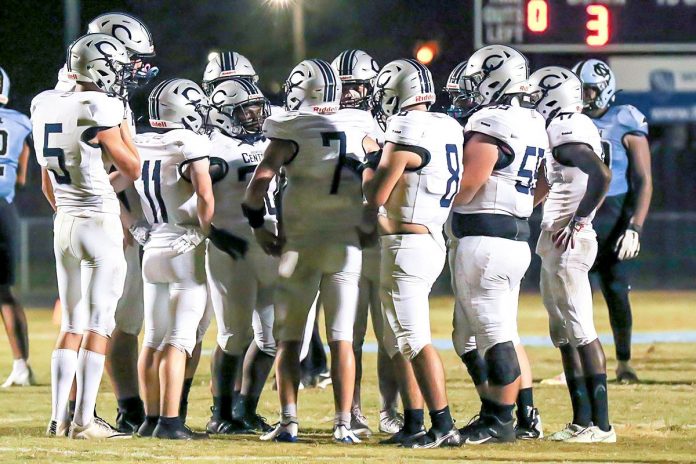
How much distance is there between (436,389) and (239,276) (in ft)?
4.08

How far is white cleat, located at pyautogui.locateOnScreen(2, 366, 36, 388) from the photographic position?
32.4ft

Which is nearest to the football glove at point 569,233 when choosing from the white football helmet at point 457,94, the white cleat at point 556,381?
the white football helmet at point 457,94

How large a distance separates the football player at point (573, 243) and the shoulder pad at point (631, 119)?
2.08m

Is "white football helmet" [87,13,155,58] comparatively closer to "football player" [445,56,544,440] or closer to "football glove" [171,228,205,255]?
"football glove" [171,228,205,255]

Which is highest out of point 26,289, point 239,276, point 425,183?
point 425,183

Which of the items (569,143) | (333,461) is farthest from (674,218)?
(333,461)

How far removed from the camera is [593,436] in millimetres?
7340

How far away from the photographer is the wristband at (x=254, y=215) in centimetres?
729

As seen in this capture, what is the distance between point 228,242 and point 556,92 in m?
1.83

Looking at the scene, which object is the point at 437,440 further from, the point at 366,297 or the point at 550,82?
the point at 550,82

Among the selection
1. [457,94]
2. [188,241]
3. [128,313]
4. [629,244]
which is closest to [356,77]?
[457,94]

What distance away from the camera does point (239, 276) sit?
7.59 m

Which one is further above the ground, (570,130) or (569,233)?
(570,130)

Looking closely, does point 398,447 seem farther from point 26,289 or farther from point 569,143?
point 26,289
